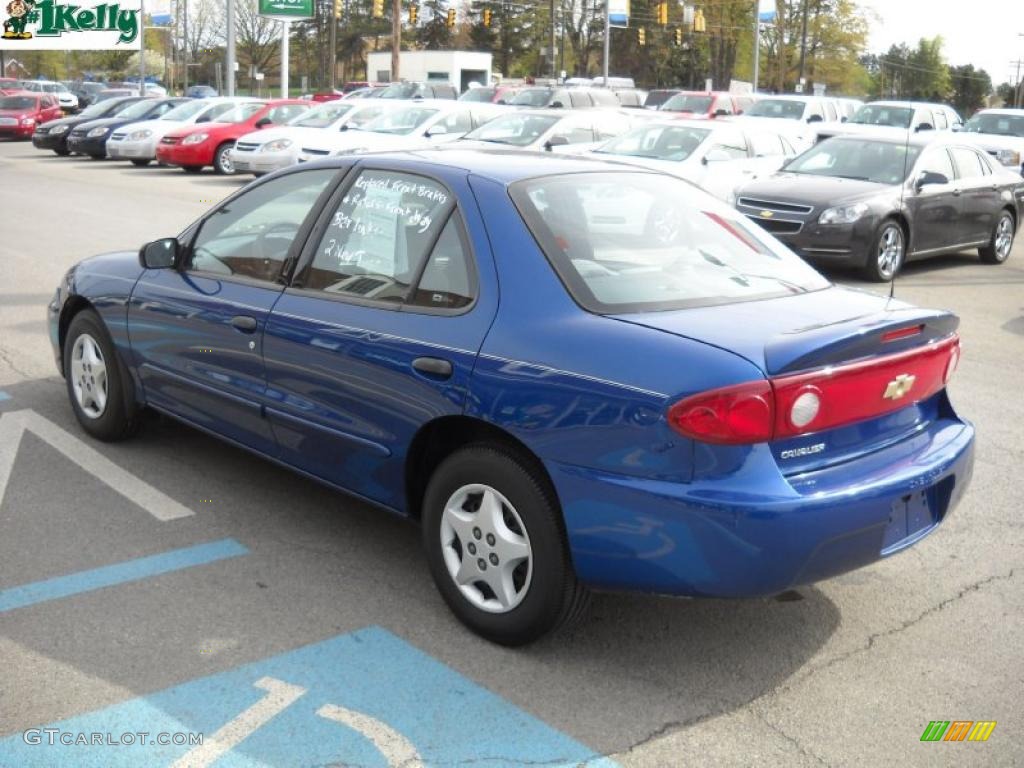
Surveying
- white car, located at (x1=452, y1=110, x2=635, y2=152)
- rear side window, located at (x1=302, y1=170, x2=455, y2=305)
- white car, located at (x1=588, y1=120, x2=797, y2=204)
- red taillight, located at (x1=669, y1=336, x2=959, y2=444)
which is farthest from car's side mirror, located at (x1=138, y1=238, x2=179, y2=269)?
white car, located at (x1=452, y1=110, x2=635, y2=152)

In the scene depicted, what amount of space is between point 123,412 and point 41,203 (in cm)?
1358

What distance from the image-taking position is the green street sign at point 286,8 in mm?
40000

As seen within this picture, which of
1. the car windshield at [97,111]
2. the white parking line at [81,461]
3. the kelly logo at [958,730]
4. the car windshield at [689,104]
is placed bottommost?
the kelly logo at [958,730]

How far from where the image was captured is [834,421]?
362 cm

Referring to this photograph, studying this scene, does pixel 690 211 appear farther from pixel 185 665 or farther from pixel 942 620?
pixel 185 665

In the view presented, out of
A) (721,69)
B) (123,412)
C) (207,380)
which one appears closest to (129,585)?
(207,380)

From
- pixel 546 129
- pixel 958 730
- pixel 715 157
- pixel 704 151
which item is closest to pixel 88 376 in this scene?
pixel 958 730

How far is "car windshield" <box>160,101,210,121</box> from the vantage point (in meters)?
27.1

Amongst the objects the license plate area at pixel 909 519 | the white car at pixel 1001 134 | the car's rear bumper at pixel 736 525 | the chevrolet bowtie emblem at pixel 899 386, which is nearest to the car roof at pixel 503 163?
the car's rear bumper at pixel 736 525

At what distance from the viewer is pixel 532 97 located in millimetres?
27938

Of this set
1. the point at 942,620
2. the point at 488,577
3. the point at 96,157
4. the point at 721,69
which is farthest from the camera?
the point at 721,69

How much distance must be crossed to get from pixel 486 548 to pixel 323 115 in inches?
846

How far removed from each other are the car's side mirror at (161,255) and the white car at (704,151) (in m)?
10.4

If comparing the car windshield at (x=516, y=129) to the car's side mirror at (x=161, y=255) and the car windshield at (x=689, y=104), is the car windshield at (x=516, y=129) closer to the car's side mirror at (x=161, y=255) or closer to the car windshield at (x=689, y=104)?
the car windshield at (x=689, y=104)
